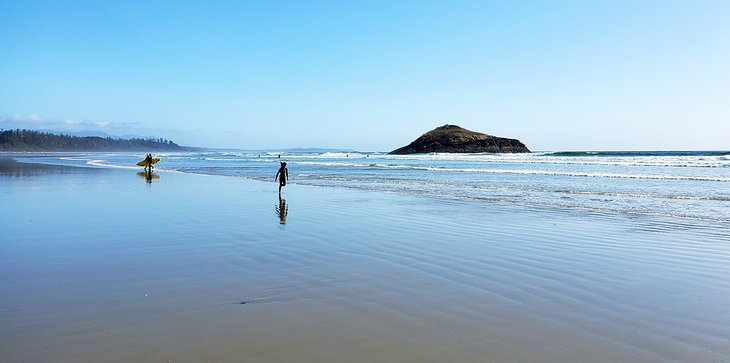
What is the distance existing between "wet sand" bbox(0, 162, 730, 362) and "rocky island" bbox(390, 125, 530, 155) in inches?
3083

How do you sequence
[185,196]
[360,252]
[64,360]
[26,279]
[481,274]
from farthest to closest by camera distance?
[185,196] → [360,252] → [481,274] → [26,279] → [64,360]

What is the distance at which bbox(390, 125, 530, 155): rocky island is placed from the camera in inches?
3469

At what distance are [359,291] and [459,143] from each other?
87.5 meters

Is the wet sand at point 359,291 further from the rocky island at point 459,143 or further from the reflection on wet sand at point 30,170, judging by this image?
the rocky island at point 459,143

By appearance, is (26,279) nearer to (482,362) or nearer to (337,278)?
(337,278)

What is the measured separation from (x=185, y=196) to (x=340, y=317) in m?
13.9

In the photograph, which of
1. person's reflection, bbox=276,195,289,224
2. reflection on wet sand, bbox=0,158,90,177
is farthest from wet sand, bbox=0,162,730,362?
reflection on wet sand, bbox=0,158,90,177

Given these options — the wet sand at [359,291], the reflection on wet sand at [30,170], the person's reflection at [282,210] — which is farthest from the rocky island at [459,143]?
the wet sand at [359,291]

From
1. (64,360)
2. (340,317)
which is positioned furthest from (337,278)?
(64,360)

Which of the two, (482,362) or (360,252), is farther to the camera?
(360,252)

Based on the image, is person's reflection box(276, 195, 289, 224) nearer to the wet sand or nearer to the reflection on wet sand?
the wet sand

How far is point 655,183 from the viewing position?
78.5ft

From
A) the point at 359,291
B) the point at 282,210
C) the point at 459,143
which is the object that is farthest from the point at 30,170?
the point at 459,143

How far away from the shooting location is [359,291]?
570 cm
